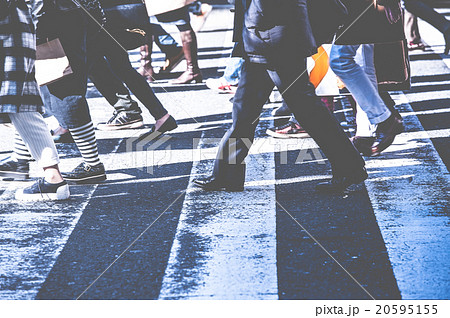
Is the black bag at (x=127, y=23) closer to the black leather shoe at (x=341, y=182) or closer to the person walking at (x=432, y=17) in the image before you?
the person walking at (x=432, y=17)

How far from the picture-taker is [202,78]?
9477 millimetres

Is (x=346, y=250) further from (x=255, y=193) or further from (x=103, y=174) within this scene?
(x=103, y=174)

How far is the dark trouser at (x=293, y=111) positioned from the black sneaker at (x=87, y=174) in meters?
0.90

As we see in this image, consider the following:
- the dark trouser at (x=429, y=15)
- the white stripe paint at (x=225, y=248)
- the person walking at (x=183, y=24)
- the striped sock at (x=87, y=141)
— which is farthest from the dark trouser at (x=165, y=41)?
the white stripe paint at (x=225, y=248)

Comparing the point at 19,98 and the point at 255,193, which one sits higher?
the point at 19,98

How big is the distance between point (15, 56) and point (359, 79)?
244 cm

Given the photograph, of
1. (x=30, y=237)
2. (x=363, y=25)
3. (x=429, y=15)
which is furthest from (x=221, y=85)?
(x=30, y=237)

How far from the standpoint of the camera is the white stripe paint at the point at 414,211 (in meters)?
3.78

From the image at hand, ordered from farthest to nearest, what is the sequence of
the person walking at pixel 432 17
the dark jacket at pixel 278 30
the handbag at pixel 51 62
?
the person walking at pixel 432 17, the handbag at pixel 51 62, the dark jacket at pixel 278 30

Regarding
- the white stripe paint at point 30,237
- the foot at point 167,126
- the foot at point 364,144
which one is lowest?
the foot at point 167,126

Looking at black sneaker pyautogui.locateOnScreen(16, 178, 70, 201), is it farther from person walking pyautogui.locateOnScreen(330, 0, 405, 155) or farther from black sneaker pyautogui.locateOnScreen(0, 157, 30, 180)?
person walking pyautogui.locateOnScreen(330, 0, 405, 155)

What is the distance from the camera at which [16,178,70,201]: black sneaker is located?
5195mm
